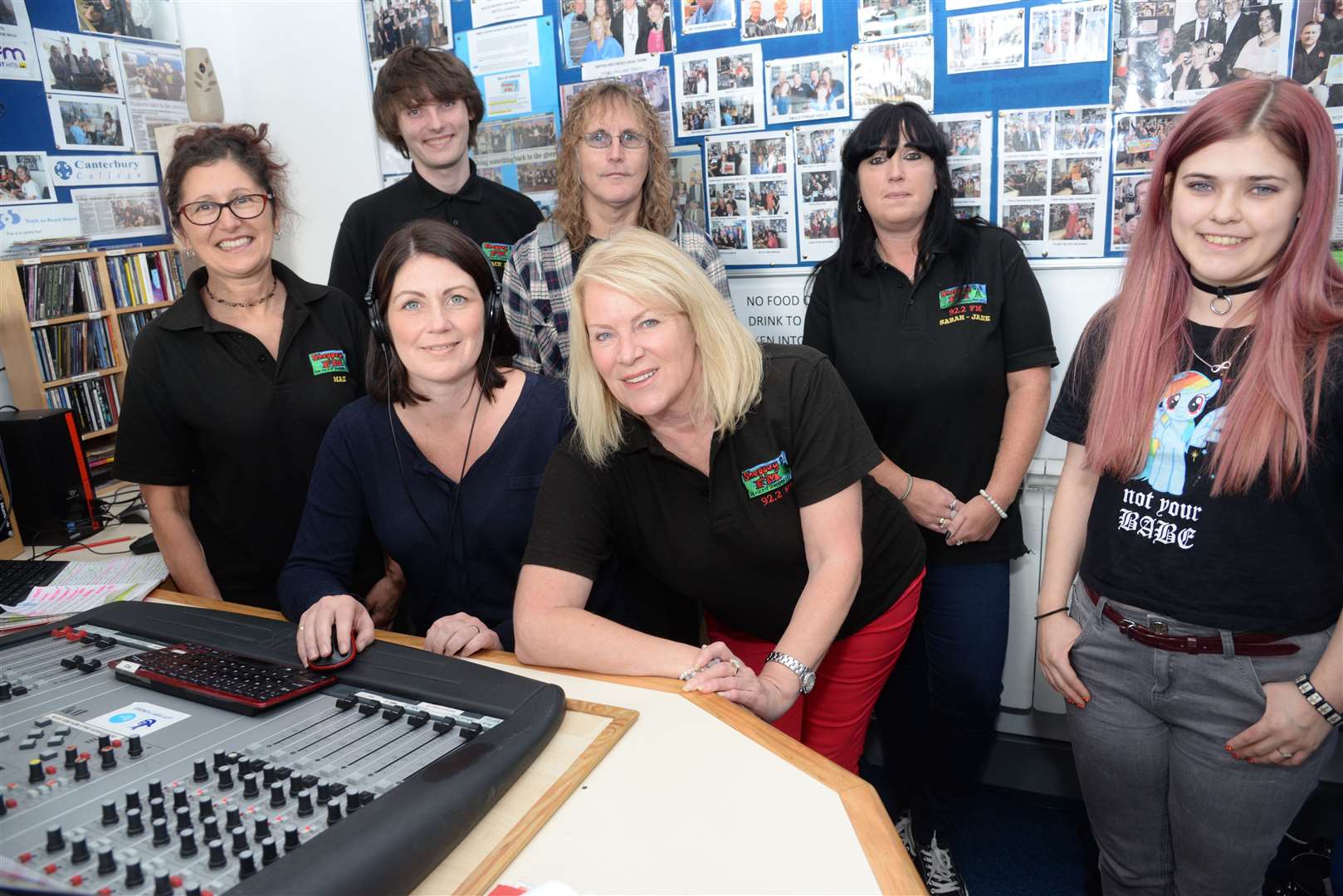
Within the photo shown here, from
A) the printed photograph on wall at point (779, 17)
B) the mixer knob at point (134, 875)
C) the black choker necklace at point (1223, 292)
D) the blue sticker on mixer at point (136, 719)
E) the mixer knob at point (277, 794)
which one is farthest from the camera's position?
the printed photograph on wall at point (779, 17)

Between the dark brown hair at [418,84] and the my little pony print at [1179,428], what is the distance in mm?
1811

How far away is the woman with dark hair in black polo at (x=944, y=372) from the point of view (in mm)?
1985

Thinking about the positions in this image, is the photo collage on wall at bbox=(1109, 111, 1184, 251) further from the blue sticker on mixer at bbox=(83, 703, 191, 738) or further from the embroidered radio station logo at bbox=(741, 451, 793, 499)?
the blue sticker on mixer at bbox=(83, 703, 191, 738)

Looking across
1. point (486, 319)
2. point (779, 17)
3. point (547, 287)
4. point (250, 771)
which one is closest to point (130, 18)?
point (547, 287)

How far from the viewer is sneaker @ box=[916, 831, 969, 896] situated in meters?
2.09

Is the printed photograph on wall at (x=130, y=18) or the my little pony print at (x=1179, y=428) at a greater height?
the printed photograph on wall at (x=130, y=18)

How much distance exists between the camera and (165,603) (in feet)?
5.07

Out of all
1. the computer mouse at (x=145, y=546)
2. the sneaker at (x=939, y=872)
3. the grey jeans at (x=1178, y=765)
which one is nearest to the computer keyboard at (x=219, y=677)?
the computer mouse at (x=145, y=546)

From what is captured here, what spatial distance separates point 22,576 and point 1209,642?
2.21 m

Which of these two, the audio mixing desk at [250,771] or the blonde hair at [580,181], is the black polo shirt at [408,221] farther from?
the audio mixing desk at [250,771]

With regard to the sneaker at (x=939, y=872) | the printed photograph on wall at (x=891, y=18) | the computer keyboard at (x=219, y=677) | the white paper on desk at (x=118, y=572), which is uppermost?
the printed photograph on wall at (x=891, y=18)

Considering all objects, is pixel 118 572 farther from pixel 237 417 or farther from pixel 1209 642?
pixel 1209 642

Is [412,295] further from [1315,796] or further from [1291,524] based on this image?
[1315,796]

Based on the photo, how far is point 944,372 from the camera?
1.97m
